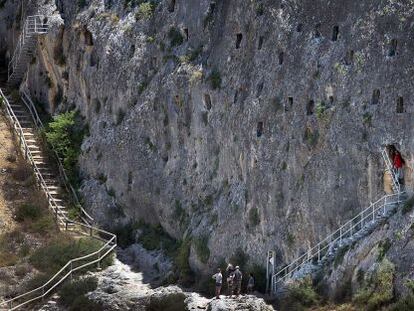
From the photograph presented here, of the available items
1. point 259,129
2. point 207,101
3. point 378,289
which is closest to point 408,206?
point 378,289

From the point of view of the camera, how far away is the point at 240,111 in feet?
→ 203

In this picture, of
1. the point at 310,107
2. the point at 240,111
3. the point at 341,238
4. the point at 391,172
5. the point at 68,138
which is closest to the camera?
the point at 391,172

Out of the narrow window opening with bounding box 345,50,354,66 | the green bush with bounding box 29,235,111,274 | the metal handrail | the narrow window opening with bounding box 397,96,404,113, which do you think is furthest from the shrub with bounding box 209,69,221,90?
the narrow window opening with bounding box 397,96,404,113

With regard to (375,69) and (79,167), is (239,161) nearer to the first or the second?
(375,69)

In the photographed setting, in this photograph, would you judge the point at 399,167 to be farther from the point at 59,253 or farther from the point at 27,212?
the point at 27,212

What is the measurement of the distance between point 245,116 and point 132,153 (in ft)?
30.5

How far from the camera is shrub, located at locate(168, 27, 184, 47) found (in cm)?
6844

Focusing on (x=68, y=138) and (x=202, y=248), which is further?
(x=68, y=138)

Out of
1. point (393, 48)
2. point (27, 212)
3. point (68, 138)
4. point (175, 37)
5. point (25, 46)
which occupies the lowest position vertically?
point (27, 212)

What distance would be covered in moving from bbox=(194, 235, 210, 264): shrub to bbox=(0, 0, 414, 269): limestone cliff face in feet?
0.83

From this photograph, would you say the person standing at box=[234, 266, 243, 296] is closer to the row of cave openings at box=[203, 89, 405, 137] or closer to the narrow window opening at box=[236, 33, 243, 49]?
the row of cave openings at box=[203, 89, 405, 137]

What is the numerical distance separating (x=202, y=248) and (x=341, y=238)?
805cm

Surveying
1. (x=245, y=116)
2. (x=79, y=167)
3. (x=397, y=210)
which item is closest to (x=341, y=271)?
(x=397, y=210)

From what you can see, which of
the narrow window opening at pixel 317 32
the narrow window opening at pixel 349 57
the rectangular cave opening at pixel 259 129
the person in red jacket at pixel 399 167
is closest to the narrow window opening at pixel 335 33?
the narrow window opening at pixel 317 32
